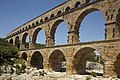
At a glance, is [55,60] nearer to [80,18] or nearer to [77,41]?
[77,41]

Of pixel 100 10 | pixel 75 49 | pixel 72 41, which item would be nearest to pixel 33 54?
pixel 72 41

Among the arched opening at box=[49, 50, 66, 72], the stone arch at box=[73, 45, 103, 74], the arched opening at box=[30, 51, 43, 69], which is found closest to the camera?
the stone arch at box=[73, 45, 103, 74]

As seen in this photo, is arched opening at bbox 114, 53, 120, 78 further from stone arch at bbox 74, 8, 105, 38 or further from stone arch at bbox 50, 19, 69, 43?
stone arch at bbox 50, 19, 69, 43

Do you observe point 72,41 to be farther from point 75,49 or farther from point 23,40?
point 23,40

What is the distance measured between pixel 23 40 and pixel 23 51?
199 inches

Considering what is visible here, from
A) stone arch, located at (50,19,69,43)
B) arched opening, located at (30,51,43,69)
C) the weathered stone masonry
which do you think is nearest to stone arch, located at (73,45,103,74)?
the weathered stone masonry

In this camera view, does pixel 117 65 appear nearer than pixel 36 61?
Yes

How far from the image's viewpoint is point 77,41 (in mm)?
27969

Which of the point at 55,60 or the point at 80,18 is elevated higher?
the point at 80,18

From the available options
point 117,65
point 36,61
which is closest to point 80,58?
point 117,65

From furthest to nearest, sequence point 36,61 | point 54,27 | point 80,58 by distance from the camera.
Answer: point 36,61
point 54,27
point 80,58

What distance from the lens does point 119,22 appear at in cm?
2216

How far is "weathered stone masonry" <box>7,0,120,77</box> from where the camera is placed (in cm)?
2047

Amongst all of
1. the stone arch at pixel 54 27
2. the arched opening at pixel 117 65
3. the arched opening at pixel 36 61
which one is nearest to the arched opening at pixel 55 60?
the stone arch at pixel 54 27
